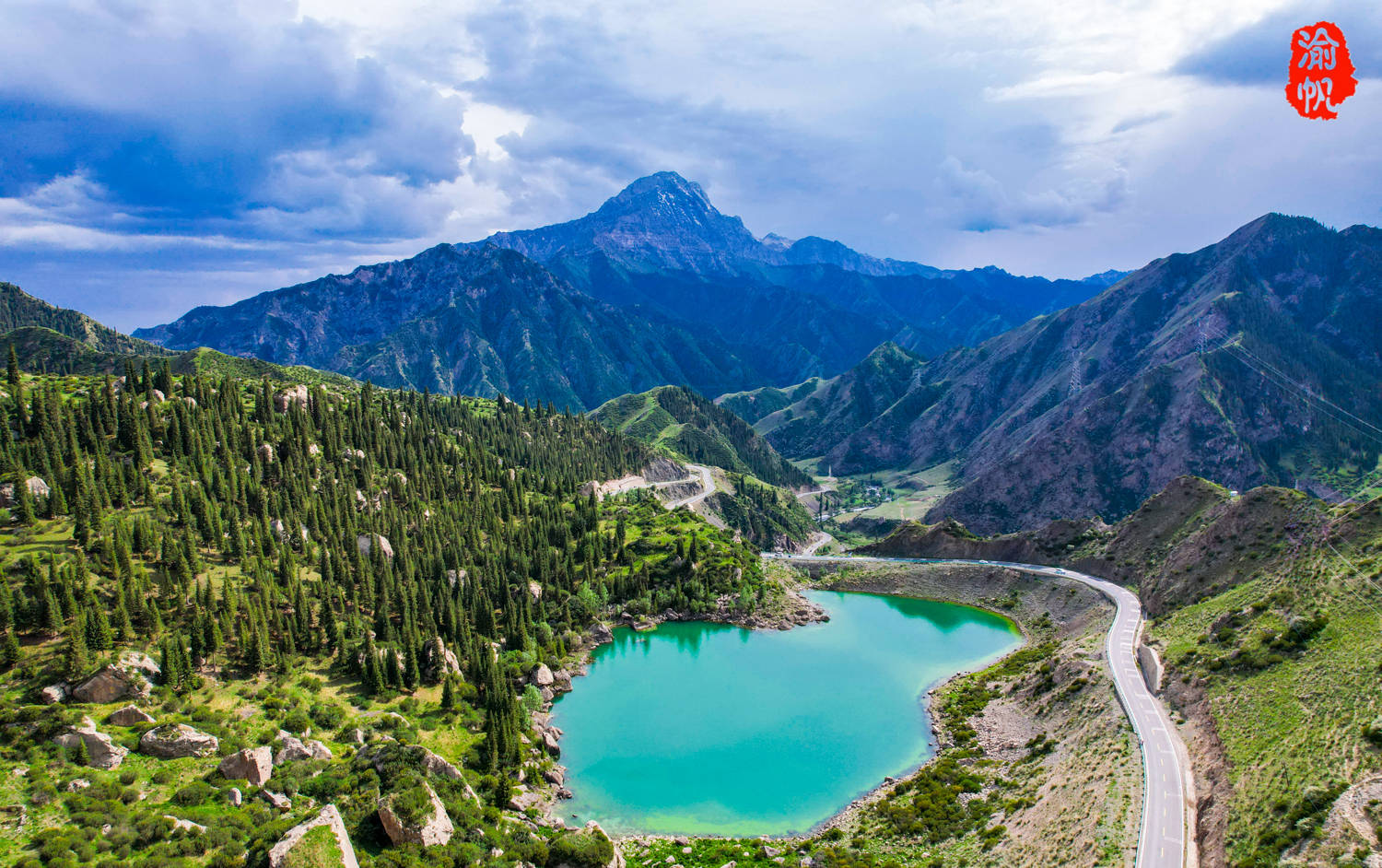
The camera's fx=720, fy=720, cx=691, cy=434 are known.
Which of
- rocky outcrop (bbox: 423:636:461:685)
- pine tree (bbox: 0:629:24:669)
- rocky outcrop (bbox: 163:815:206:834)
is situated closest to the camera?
rocky outcrop (bbox: 163:815:206:834)

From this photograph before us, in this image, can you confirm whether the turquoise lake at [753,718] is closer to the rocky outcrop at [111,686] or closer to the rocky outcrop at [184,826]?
the rocky outcrop at [184,826]

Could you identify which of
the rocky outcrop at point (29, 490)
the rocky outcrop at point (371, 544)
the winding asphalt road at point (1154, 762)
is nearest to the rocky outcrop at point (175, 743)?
the rocky outcrop at point (29, 490)

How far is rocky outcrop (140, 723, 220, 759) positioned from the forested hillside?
7.6 inches

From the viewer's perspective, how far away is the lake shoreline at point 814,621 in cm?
5762

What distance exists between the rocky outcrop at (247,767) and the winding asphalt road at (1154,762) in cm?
5746

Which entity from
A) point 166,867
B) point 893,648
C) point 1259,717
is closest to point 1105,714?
point 1259,717

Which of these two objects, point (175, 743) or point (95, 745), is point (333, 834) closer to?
point (175, 743)

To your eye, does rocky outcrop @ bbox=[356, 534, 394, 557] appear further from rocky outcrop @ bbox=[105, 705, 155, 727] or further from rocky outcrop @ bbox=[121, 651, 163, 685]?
rocky outcrop @ bbox=[105, 705, 155, 727]

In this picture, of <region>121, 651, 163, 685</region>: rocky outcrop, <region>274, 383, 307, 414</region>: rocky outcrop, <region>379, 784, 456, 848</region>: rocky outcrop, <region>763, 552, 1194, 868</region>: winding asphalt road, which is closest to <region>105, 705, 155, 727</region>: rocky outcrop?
<region>121, 651, 163, 685</region>: rocky outcrop

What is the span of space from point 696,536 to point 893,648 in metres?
42.9

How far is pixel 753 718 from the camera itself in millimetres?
78062

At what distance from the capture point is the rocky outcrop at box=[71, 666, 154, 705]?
5609 cm

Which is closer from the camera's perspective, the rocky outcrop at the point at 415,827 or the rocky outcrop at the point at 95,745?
the rocky outcrop at the point at 415,827

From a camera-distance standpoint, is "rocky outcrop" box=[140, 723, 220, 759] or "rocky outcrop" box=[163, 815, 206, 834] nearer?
"rocky outcrop" box=[163, 815, 206, 834]
